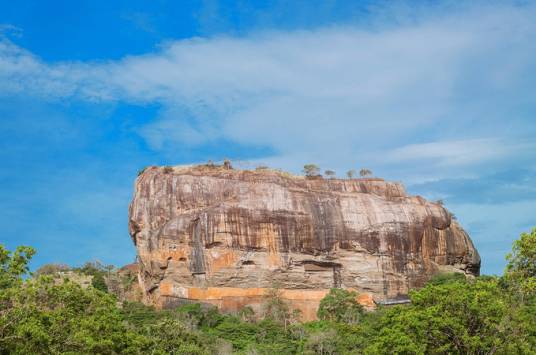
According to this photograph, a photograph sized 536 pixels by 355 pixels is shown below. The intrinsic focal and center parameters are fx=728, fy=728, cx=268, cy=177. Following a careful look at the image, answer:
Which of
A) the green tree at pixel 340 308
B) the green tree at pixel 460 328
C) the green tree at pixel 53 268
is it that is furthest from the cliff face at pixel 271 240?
the green tree at pixel 460 328

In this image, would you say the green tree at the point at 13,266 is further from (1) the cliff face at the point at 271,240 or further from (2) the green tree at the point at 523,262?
(1) the cliff face at the point at 271,240

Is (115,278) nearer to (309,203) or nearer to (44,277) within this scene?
(309,203)

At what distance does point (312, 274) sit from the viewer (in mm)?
68312

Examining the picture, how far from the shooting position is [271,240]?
67.5 metres

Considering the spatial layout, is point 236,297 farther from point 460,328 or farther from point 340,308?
point 460,328

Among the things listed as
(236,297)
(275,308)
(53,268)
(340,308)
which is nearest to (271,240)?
(236,297)

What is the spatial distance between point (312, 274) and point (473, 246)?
63.2 ft

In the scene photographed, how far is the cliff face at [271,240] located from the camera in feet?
216

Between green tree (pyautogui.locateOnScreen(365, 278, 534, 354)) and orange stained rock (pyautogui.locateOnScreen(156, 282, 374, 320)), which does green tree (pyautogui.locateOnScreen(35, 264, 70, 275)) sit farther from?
green tree (pyautogui.locateOnScreen(365, 278, 534, 354))

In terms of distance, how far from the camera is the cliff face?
65750mm

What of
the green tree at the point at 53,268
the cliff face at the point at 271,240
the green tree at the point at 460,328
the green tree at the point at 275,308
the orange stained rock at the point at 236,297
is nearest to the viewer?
the green tree at the point at 460,328

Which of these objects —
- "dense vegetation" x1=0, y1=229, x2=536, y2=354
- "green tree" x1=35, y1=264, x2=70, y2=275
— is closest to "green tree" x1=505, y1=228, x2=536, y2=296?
"dense vegetation" x1=0, y1=229, x2=536, y2=354

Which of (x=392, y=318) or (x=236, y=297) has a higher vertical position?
(x=236, y=297)

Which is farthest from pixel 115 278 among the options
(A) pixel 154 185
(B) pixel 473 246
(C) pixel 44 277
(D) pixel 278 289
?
(C) pixel 44 277
